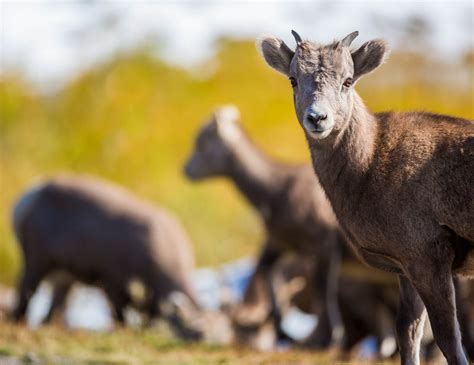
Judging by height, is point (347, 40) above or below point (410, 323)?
above

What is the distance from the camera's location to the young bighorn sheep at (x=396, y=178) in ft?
23.6

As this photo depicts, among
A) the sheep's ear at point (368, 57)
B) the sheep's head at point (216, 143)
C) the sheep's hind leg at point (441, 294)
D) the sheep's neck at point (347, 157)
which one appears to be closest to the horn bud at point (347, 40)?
the sheep's ear at point (368, 57)

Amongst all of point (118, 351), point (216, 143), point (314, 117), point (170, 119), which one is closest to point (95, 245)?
point (216, 143)

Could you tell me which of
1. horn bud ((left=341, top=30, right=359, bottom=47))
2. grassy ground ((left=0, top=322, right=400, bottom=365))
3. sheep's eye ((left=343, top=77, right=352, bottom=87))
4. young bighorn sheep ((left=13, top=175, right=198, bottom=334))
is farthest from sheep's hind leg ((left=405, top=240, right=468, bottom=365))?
young bighorn sheep ((left=13, top=175, right=198, bottom=334))

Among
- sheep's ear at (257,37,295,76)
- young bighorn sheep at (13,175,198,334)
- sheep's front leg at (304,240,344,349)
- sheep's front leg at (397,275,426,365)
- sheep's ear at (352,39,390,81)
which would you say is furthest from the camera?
young bighorn sheep at (13,175,198,334)

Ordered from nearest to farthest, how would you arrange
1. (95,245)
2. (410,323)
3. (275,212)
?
(410,323), (275,212), (95,245)

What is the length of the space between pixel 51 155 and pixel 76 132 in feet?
6.11

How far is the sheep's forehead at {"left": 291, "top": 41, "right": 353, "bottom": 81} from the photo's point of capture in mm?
7609

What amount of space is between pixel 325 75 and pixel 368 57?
1.70ft

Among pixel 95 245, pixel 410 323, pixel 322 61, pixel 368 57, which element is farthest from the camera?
pixel 95 245

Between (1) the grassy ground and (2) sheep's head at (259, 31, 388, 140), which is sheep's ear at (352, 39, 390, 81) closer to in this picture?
A: (2) sheep's head at (259, 31, 388, 140)

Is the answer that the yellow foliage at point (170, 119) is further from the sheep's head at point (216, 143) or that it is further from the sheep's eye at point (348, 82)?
the sheep's eye at point (348, 82)

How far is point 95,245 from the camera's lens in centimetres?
1521

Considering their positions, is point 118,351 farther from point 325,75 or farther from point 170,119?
point 170,119
